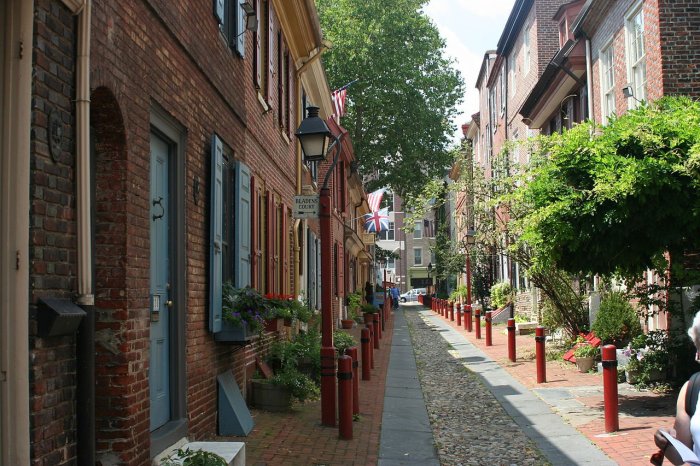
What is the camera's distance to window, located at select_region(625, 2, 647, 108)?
13.2m

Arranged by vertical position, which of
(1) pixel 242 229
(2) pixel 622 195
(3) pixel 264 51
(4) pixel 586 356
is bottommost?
(4) pixel 586 356

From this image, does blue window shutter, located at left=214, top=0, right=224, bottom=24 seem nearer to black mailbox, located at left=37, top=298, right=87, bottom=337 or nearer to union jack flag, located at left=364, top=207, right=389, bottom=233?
black mailbox, located at left=37, top=298, right=87, bottom=337

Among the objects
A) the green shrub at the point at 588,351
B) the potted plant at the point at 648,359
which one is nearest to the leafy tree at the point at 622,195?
the potted plant at the point at 648,359

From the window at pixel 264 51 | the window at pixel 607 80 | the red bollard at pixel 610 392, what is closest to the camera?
the red bollard at pixel 610 392

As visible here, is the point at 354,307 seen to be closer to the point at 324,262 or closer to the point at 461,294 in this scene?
the point at 461,294

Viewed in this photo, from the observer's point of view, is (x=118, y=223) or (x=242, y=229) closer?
(x=118, y=223)

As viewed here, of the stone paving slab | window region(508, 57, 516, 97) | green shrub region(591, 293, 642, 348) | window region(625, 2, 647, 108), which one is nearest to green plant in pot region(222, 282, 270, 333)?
the stone paving slab

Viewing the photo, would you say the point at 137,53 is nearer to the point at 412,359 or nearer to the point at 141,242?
the point at 141,242

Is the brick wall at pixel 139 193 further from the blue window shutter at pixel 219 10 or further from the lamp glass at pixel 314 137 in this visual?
the lamp glass at pixel 314 137

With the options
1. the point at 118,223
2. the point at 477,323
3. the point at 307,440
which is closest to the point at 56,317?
the point at 118,223

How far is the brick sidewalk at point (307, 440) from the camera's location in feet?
22.8

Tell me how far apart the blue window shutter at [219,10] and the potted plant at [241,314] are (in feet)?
9.08

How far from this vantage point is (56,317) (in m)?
3.84

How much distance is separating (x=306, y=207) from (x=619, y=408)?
445 centimetres
